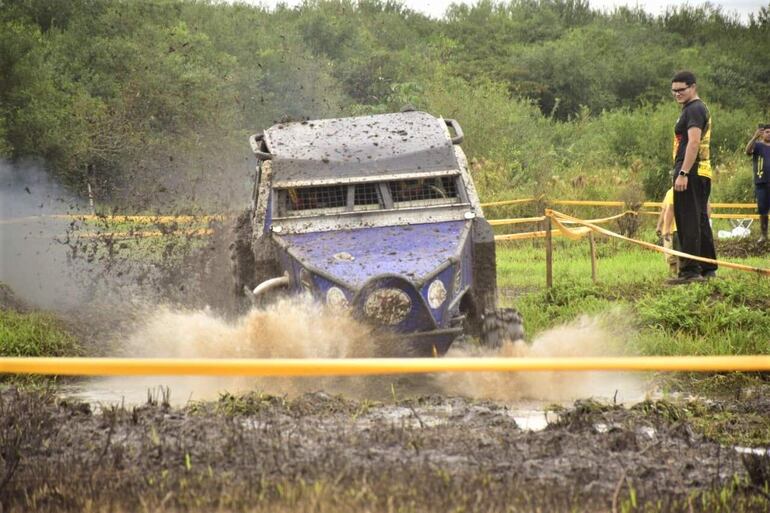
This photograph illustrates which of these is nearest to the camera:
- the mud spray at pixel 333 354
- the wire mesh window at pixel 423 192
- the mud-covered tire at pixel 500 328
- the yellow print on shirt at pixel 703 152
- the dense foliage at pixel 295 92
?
the mud spray at pixel 333 354

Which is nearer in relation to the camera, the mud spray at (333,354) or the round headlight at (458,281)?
the mud spray at (333,354)

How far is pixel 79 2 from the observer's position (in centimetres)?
3566

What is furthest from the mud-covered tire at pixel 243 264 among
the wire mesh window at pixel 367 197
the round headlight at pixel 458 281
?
the round headlight at pixel 458 281

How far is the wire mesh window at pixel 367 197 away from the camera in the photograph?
10.6 meters

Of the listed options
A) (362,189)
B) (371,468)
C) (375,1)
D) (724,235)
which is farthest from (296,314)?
(375,1)

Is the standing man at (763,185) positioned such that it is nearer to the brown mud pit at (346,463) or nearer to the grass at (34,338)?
the grass at (34,338)

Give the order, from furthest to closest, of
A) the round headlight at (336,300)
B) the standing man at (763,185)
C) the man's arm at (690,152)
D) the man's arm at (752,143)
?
the man's arm at (752,143) < the standing man at (763,185) < the man's arm at (690,152) < the round headlight at (336,300)

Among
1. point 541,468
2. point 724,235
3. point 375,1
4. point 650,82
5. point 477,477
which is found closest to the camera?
point 477,477

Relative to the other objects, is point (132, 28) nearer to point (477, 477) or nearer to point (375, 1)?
point (375, 1)

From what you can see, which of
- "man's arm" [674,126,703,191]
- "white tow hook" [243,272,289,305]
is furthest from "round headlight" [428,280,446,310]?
"man's arm" [674,126,703,191]

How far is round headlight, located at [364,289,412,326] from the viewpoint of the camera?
348 inches

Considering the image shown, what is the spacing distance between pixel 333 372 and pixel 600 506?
1171 millimetres

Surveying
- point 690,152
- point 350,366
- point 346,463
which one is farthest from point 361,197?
point 350,366

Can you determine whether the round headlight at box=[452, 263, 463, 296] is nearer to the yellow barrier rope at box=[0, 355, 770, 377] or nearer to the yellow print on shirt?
the yellow print on shirt
